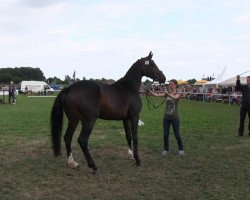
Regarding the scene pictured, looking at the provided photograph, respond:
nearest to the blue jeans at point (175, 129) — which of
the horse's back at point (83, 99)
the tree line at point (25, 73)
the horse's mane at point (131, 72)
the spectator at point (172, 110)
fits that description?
the spectator at point (172, 110)

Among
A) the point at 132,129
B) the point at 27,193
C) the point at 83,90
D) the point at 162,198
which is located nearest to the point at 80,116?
the point at 83,90

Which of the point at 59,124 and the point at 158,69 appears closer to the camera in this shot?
the point at 59,124

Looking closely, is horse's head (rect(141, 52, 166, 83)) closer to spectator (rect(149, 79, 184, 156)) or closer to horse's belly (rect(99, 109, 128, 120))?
spectator (rect(149, 79, 184, 156))

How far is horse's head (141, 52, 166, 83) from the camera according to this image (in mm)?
8891

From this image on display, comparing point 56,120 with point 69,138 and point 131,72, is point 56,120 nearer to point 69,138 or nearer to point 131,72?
point 69,138

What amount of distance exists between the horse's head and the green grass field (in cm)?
185

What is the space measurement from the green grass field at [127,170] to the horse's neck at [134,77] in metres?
1.69

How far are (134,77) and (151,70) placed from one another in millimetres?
436

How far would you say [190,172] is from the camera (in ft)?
25.5

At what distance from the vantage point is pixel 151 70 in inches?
352

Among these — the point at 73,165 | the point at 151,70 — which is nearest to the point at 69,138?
the point at 73,165

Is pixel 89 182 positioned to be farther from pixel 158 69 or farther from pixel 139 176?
pixel 158 69

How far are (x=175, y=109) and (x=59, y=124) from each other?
2.87 metres

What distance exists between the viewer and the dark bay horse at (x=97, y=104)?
7824 mm
